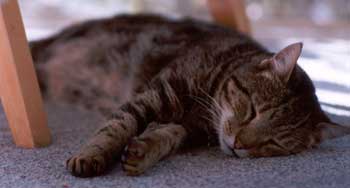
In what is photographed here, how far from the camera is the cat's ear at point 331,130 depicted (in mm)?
1318

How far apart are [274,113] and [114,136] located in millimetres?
397

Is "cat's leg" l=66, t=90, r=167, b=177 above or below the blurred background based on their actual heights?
above

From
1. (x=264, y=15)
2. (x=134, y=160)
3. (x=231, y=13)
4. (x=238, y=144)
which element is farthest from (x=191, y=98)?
(x=264, y=15)

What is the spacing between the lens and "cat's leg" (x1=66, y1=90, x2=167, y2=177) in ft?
3.73

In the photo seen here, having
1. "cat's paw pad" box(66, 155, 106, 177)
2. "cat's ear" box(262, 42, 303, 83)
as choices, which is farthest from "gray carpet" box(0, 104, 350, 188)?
"cat's ear" box(262, 42, 303, 83)

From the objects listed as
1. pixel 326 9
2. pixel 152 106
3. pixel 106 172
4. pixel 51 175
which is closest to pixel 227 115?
pixel 152 106

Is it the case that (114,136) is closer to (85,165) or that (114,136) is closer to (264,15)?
(85,165)

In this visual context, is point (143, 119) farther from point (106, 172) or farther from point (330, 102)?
point (330, 102)

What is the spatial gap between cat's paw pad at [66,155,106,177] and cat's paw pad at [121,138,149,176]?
5 cm

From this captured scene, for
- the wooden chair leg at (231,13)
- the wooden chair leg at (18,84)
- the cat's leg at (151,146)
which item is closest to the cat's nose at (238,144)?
the cat's leg at (151,146)

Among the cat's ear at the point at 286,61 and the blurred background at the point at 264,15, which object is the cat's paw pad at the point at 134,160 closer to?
the cat's ear at the point at 286,61

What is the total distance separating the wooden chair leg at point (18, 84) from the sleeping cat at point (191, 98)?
16cm

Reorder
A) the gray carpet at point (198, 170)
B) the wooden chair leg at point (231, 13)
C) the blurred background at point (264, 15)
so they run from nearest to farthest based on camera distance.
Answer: the gray carpet at point (198, 170)
the wooden chair leg at point (231, 13)
the blurred background at point (264, 15)

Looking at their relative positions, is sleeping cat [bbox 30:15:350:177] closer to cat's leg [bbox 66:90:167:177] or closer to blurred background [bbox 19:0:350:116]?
cat's leg [bbox 66:90:167:177]
